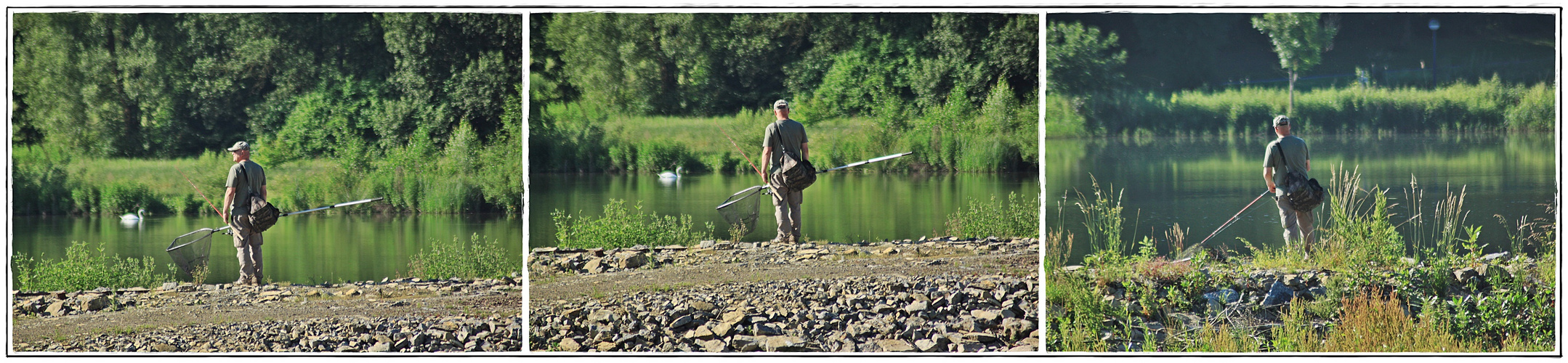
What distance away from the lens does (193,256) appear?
22.7ft

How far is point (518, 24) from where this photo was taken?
21.3 feet

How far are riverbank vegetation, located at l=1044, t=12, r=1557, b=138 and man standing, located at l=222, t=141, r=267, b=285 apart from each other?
15.5 feet

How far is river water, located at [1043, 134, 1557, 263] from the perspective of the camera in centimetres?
644

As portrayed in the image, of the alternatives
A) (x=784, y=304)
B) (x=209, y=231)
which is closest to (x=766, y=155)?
(x=784, y=304)

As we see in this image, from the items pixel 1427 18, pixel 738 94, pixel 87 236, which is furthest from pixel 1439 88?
pixel 87 236

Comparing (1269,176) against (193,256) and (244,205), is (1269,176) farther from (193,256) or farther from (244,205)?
(193,256)

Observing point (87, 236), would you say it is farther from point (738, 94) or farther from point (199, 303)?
point (738, 94)

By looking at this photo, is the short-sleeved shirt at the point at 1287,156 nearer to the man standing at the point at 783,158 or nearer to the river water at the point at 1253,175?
the river water at the point at 1253,175

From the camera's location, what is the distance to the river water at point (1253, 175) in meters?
6.44

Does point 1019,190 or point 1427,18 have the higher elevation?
point 1427,18

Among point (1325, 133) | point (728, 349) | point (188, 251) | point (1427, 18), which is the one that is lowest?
point (728, 349)

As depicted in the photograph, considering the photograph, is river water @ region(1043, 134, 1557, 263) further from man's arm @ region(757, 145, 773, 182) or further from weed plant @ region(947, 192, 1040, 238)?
man's arm @ region(757, 145, 773, 182)

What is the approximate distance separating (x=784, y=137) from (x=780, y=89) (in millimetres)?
294

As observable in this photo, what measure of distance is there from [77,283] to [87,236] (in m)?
0.29
